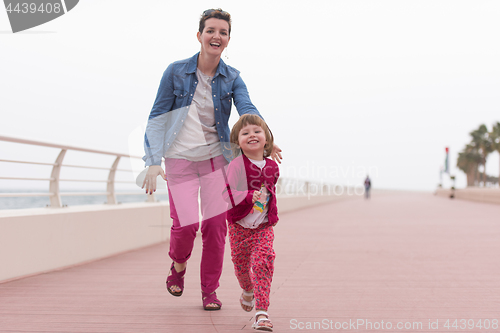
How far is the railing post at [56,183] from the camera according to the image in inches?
238

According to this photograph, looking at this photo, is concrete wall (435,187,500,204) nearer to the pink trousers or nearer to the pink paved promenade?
the pink paved promenade

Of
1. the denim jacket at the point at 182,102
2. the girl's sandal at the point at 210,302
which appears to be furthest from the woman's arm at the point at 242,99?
the girl's sandal at the point at 210,302

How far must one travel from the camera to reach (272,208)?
337 cm

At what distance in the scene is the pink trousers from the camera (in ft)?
12.1

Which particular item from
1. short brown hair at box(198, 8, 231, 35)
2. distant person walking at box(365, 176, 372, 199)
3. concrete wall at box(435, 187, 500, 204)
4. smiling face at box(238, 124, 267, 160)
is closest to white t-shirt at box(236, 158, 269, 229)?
smiling face at box(238, 124, 267, 160)

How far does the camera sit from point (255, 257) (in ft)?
10.6

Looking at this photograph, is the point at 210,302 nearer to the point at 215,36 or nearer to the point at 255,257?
the point at 255,257

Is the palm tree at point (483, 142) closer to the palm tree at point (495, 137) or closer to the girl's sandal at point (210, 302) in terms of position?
the palm tree at point (495, 137)

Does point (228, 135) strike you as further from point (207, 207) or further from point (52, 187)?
point (52, 187)

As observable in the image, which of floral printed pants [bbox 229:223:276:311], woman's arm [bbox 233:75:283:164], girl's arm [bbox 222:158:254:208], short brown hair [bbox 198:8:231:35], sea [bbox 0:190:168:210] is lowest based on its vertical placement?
sea [bbox 0:190:168:210]

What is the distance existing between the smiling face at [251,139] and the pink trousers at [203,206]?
0.46m

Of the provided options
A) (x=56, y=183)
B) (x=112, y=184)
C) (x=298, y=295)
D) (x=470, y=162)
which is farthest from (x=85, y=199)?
(x=470, y=162)

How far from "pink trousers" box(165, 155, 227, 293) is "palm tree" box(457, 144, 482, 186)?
327 feet

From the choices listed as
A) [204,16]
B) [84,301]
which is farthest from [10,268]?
[204,16]
